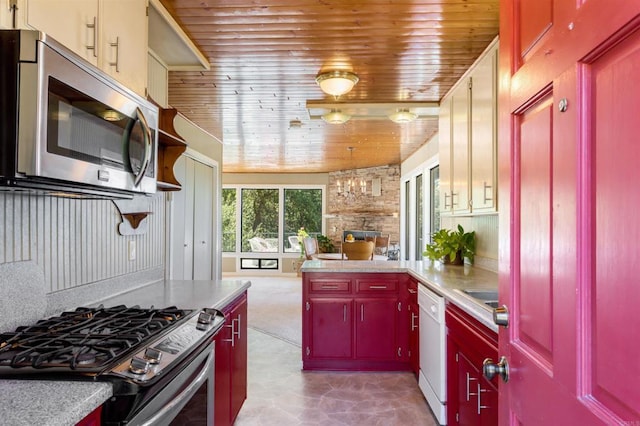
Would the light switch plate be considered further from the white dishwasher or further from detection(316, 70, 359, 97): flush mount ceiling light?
the white dishwasher

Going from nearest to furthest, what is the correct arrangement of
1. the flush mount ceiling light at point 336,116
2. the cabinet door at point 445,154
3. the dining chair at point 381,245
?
the cabinet door at point 445,154 → the flush mount ceiling light at point 336,116 → the dining chair at point 381,245

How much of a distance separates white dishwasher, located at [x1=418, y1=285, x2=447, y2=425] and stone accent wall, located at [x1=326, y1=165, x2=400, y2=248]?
5679 mm

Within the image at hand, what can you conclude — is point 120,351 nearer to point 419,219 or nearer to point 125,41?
point 125,41

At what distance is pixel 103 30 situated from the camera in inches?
58.7

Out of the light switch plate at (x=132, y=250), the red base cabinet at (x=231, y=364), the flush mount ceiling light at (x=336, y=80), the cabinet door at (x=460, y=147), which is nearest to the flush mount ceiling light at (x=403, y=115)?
the cabinet door at (x=460, y=147)

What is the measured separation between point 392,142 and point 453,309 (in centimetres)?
390

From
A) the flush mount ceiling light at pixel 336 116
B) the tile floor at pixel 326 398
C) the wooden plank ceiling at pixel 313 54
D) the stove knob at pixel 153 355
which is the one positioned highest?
the wooden plank ceiling at pixel 313 54

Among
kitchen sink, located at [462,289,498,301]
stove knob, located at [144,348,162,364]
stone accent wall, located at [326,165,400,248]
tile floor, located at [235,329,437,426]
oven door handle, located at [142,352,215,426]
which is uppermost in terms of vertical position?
stone accent wall, located at [326,165,400,248]

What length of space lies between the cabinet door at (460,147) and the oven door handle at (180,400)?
6.68ft

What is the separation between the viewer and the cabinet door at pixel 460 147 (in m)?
2.85

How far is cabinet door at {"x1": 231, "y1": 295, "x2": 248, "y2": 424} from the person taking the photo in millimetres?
2234

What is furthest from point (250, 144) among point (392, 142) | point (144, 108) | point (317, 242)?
point (144, 108)

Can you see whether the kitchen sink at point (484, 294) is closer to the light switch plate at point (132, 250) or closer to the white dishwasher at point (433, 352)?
the white dishwasher at point (433, 352)

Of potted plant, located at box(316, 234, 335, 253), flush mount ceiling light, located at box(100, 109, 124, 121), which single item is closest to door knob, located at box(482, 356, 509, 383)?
flush mount ceiling light, located at box(100, 109, 124, 121)
